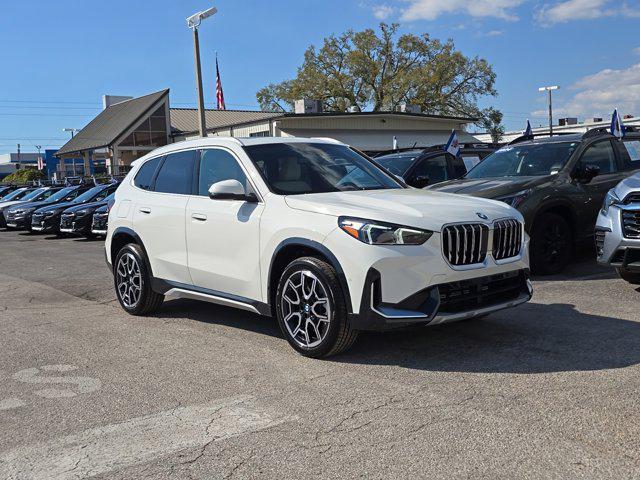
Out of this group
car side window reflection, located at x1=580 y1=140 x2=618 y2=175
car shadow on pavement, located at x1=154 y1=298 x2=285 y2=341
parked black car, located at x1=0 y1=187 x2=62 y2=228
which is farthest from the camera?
parked black car, located at x1=0 y1=187 x2=62 y2=228

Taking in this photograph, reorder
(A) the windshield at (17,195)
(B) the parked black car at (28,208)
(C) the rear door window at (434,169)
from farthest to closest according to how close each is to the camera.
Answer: (A) the windshield at (17,195) → (B) the parked black car at (28,208) → (C) the rear door window at (434,169)

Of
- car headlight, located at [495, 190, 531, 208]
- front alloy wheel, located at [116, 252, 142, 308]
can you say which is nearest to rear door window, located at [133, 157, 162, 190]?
front alloy wheel, located at [116, 252, 142, 308]

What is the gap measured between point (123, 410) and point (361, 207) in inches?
86.2

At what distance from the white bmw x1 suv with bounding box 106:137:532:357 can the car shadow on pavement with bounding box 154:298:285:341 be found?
1.47 ft

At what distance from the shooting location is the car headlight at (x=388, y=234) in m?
4.75

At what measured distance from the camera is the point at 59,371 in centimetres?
514

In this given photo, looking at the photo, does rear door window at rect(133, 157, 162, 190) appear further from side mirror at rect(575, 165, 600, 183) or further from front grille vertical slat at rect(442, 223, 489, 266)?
side mirror at rect(575, 165, 600, 183)

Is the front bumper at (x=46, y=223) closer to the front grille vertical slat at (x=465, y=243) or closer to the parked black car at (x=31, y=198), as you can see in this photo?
the parked black car at (x=31, y=198)

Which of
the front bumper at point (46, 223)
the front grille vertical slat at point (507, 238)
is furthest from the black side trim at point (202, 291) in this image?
the front bumper at point (46, 223)

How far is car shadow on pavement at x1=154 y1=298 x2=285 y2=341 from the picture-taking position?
6.35 metres

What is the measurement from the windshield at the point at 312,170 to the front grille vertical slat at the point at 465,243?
48.8 inches

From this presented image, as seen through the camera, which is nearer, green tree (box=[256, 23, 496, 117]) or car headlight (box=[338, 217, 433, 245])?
car headlight (box=[338, 217, 433, 245])

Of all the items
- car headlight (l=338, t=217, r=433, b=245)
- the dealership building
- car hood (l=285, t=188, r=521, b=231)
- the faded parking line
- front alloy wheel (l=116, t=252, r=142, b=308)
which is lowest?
the faded parking line

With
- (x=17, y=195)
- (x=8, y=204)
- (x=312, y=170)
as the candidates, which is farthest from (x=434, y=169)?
(x=17, y=195)
